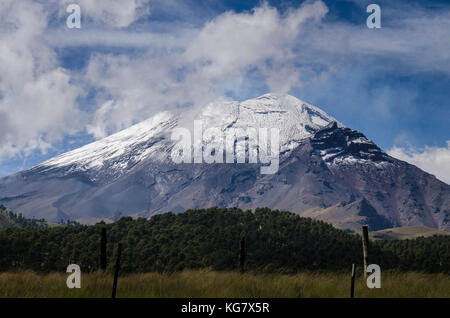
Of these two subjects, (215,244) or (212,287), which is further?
(215,244)

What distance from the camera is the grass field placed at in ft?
51.4

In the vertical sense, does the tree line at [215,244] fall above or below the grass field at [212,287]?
below

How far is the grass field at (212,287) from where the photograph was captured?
15.7 m

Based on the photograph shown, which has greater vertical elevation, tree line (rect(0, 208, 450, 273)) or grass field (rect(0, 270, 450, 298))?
grass field (rect(0, 270, 450, 298))

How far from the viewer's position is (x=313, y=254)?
10888 centimetres

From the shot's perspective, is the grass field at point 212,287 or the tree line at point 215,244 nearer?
the grass field at point 212,287

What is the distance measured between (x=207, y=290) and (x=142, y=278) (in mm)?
3743

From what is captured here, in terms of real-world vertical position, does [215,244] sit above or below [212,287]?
below

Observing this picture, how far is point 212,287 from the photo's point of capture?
16359 millimetres

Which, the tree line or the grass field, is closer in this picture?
the grass field
